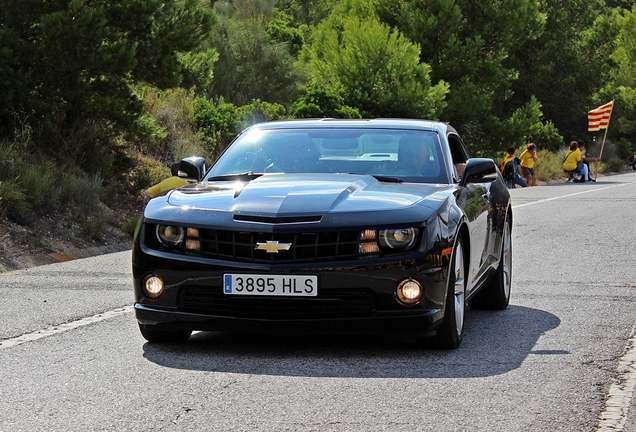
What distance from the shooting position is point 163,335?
768cm

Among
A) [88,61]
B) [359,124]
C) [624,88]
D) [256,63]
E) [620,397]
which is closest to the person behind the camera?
[620,397]

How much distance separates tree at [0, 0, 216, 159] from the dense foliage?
26 millimetres

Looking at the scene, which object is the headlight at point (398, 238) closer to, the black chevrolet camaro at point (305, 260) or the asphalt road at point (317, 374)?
→ the black chevrolet camaro at point (305, 260)

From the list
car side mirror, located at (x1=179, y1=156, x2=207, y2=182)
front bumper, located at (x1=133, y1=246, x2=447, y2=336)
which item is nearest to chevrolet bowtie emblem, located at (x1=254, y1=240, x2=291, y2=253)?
front bumper, located at (x1=133, y1=246, x2=447, y2=336)

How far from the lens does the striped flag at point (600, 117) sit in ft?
172

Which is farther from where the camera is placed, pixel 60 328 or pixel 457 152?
pixel 457 152

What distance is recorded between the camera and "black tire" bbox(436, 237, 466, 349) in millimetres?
7320

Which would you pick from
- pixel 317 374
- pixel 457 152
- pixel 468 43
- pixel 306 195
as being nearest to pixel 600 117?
pixel 468 43

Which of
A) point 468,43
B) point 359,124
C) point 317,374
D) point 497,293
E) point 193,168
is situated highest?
point 359,124

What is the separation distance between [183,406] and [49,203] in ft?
35.7

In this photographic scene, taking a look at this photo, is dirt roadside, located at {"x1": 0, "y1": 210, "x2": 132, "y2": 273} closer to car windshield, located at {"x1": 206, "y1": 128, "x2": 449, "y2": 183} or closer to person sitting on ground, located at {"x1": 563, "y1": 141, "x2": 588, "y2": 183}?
car windshield, located at {"x1": 206, "y1": 128, "x2": 449, "y2": 183}

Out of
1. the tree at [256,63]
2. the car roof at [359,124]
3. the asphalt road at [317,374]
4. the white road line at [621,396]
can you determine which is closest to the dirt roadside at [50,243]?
the asphalt road at [317,374]

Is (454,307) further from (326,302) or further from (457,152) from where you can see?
(457,152)

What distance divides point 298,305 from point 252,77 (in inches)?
1560
